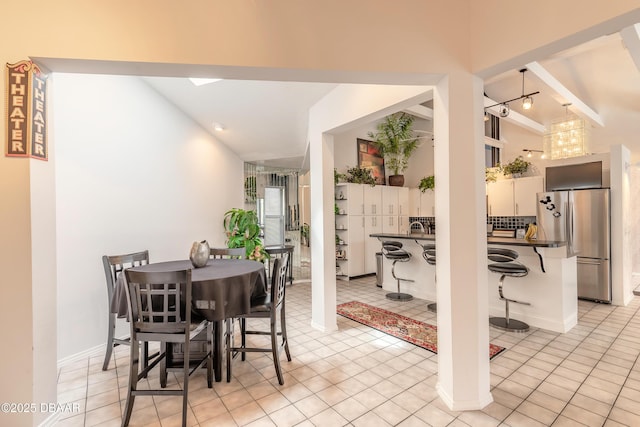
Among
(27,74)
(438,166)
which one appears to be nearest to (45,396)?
(27,74)

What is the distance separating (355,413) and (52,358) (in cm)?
202

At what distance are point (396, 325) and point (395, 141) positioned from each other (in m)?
4.45

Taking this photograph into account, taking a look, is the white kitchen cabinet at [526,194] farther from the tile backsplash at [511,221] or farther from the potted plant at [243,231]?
the potted plant at [243,231]

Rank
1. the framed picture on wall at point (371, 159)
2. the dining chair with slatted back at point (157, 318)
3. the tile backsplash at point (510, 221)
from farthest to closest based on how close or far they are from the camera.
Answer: the framed picture on wall at point (371, 159) → the tile backsplash at point (510, 221) → the dining chair with slatted back at point (157, 318)

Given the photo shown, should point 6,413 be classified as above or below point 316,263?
below

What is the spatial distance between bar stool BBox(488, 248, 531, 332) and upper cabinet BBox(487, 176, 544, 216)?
2.47 meters

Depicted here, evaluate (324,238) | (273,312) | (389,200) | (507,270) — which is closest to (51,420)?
(273,312)

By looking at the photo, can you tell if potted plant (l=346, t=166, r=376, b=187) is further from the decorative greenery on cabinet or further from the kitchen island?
the kitchen island

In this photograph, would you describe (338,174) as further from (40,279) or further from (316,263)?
(40,279)

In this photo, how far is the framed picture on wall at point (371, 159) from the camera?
23.1ft

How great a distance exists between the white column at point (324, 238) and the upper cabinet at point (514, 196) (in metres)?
4.21

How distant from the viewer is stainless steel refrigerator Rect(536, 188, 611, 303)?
13.9ft

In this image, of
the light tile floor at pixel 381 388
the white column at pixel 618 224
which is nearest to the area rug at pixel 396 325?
the light tile floor at pixel 381 388

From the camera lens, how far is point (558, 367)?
2.49 meters
